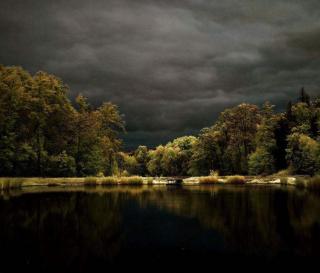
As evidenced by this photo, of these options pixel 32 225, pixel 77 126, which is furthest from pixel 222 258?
pixel 77 126

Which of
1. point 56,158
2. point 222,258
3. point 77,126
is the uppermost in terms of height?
point 77,126

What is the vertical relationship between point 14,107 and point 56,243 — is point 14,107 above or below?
above

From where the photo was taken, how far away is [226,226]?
15672 millimetres

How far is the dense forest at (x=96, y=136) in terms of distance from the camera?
56781mm

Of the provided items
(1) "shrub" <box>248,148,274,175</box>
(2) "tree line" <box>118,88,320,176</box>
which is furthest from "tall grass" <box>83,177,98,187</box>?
(1) "shrub" <box>248,148,274,175</box>

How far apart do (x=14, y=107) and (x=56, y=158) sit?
36.3ft

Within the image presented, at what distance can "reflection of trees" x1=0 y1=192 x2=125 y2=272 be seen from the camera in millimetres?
10547

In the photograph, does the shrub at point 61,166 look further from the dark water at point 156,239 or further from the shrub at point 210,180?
the dark water at point 156,239

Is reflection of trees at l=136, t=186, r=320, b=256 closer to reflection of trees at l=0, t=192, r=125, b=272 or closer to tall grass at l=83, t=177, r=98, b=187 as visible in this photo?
reflection of trees at l=0, t=192, r=125, b=272

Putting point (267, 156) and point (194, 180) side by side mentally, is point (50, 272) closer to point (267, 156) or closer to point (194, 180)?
point (194, 180)

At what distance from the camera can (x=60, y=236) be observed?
13.7 m

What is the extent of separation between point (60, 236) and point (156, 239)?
373 centimetres

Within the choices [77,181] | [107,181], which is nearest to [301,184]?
[107,181]

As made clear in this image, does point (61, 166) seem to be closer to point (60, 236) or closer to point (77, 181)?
point (77, 181)
